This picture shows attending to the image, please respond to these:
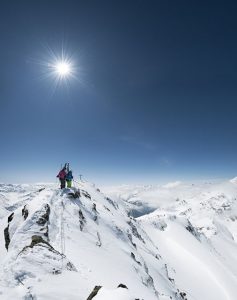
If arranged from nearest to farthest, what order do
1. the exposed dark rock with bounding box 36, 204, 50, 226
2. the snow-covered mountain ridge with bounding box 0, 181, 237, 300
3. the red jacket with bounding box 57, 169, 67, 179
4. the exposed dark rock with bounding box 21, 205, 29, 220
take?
1. the snow-covered mountain ridge with bounding box 0, 181, 237, 300
2. the exposed dark rock with bounding box 36, 204, 50, 226
3. the exposed dark rock with bounding box 21, 205, 29, 220
4. the red jacket with bounding box 57, 169, 67, 179

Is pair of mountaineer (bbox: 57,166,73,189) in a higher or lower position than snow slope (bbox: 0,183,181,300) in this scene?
higher

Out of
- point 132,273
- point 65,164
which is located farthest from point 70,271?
point 65,164

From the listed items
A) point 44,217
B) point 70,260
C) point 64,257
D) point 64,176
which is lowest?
point 70,260

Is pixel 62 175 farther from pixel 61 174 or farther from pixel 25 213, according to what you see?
pixel 25 213

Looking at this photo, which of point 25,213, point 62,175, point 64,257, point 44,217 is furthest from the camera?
point 62,175

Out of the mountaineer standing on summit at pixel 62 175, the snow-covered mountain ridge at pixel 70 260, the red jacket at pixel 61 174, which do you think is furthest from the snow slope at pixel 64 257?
the red jacket at pixel 61 174

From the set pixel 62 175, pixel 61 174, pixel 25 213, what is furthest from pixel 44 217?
pixel 62 175

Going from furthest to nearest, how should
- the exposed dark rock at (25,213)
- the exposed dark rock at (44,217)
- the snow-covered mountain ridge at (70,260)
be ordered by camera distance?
A: the exposed dark rock at (25,213) → the exposed dark rock at (44,217) → the snow-covered mountain ridge at (70,260)

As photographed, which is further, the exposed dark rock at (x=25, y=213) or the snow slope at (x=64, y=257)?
the exposed dark rock at (x=25, y=213)

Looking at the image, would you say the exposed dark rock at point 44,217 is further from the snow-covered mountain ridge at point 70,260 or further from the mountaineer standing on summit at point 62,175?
the mountaineer standing on summit at point 62,175

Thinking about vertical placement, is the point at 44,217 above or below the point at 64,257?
above

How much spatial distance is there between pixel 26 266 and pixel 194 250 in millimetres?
87649

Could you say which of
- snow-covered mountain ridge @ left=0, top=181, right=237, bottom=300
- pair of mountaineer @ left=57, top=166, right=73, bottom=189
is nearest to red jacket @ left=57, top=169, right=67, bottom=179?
pair of mountaineer @ left=57, top=166, right=73, bottom=189

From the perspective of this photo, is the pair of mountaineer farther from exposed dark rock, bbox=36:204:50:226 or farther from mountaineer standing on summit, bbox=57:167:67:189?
exposed dark rock, bbox=36:204:50:226
